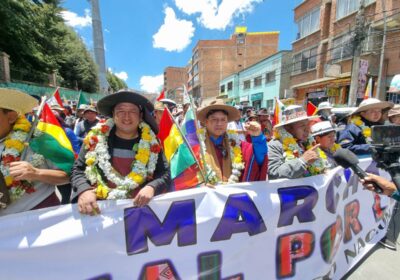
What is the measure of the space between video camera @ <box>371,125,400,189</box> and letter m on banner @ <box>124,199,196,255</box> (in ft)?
4.14

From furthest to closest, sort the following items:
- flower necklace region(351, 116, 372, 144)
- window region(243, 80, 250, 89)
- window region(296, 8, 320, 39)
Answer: window region(243, 80, 250, 89) → window region(296, 8, 320, 39) → flower necklace region(351, 116, 372, 144)

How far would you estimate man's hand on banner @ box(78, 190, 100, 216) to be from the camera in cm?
172

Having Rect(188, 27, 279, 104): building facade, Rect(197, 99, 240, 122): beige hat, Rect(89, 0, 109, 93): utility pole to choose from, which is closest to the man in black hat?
Rect(197, 99, 240, 122): beige hat

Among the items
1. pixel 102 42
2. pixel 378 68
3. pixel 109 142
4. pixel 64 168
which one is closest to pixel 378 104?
pixel 109 142

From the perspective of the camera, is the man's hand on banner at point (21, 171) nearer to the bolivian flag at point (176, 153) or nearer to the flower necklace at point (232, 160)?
the bolivian flag at point (176, 153)

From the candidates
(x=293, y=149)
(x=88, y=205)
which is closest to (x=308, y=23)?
(x=293, y=149)

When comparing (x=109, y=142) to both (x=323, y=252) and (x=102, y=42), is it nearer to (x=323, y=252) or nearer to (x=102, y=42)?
(x=323, y=252)

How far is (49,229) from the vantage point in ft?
5.54

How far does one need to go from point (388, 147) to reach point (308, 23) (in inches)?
978

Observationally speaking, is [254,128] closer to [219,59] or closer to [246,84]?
[246,84]

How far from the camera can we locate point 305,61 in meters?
22.7

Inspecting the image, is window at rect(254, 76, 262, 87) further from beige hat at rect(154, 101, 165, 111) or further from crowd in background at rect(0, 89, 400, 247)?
crowd in background at rect(0, 89, 400, 247)

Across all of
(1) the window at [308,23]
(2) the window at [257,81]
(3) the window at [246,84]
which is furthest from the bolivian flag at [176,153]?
(3) the window at [246,84]

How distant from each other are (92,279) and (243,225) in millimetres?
1143
